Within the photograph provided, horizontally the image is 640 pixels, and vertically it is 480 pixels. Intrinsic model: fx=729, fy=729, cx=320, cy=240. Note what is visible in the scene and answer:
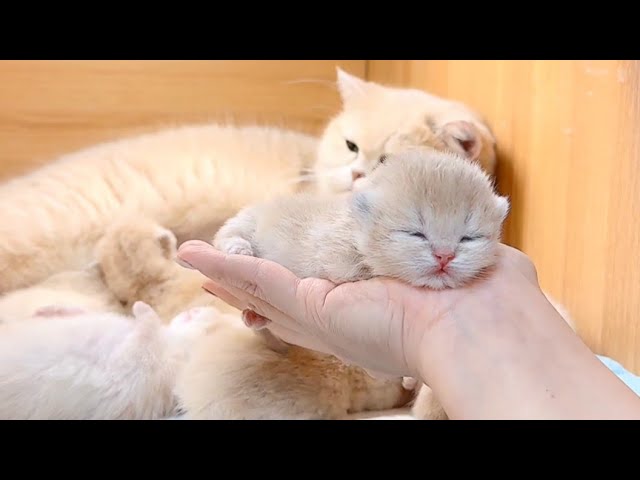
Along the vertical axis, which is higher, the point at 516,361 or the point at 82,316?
the point at 516,361

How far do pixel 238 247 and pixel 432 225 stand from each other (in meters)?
0.36

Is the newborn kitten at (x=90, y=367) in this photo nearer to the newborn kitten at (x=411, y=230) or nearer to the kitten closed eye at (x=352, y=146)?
the newborn kitten at (x=411, y=230)

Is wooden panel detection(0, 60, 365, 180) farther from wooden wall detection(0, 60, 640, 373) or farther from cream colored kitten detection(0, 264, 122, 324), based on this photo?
cream colored kitten detection(0, 264, 122, 324)

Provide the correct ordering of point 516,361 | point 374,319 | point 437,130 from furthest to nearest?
point 437,130
point 374,319
point 516,361

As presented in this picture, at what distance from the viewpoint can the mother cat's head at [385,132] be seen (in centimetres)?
176

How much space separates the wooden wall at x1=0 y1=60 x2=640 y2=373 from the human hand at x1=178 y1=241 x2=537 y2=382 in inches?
13.3

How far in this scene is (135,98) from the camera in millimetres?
2494

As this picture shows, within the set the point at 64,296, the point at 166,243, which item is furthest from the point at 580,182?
the point at 64,296

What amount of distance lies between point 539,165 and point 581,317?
14.6 inches

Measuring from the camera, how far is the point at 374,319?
41.7 inches

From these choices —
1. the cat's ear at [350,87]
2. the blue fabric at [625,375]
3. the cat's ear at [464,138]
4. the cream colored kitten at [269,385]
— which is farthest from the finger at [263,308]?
the cat's ear at [350,87]

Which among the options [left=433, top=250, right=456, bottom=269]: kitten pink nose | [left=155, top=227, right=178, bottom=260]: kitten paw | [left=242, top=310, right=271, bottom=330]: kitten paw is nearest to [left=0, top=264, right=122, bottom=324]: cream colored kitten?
[left=155, top=227, right=178, bottom=260]: kitten paw
